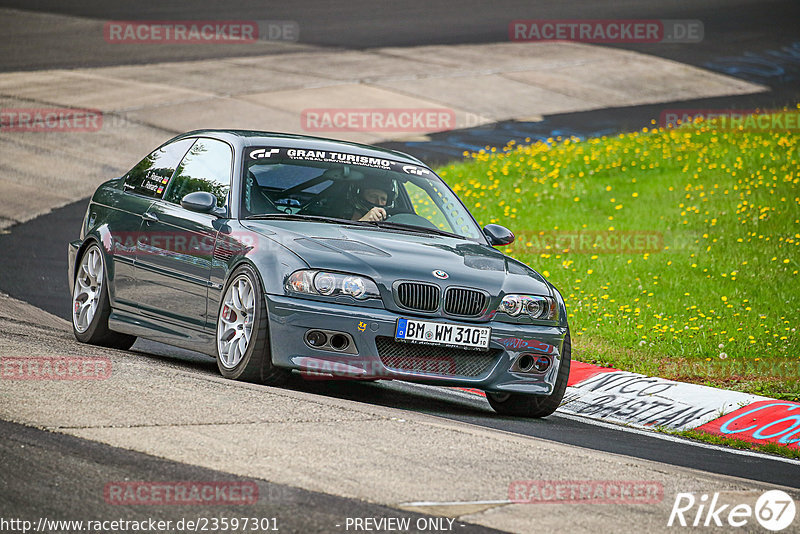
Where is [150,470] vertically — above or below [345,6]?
below

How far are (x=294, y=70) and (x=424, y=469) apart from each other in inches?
892

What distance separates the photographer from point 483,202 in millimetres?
17938

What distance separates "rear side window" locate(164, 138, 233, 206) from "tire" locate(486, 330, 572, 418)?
2.29 m

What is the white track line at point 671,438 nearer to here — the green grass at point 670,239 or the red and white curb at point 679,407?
the red and white curb at point 679,407

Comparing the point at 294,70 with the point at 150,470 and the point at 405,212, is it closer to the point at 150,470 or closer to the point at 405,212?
the point at 405,212

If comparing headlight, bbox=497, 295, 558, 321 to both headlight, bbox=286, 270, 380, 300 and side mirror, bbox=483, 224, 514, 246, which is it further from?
side mirror, bbox=483, 224, 514, 246

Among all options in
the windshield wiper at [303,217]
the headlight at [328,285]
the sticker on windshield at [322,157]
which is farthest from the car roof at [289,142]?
the headlight at [328,285]

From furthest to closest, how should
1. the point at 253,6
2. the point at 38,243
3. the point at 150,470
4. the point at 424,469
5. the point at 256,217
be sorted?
the point at 253,6, the point at 38,243, the point at 256,217, the point at 424,469, the point at 150,470

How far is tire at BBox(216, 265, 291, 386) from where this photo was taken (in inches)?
299

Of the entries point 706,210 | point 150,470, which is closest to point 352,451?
point 150,470

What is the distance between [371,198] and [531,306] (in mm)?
1486

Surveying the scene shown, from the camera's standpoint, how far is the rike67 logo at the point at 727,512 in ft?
17.6

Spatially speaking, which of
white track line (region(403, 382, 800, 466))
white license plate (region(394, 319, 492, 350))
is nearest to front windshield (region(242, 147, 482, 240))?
white license plate (region(394, 319, 492, 350))

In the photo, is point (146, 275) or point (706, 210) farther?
point (706, 210)
